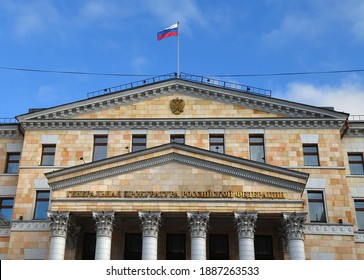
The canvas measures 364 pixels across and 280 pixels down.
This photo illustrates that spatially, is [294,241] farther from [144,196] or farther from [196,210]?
[144,196]

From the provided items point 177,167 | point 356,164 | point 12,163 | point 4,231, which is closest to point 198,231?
point 177,167

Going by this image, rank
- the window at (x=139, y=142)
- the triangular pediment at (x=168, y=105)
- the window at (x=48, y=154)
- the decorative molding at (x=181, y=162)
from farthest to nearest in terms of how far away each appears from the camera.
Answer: the triangular pediment at (x=168, y=105) → the window at (x=139, y=142) → the window at (x=48, y=154) → the decorative molding at (x=181, y=162)

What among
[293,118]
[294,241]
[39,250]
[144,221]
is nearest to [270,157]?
[293,118]

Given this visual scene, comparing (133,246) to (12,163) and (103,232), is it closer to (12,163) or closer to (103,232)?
(103,232)

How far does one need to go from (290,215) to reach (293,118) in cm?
1107

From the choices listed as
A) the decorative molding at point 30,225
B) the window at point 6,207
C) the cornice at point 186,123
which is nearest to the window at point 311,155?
the cornice at point 186,123

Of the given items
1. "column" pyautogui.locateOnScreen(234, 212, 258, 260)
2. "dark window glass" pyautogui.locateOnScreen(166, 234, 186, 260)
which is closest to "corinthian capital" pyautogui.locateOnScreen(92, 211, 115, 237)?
"dark window glass" pyautogui.locateOnScreen(166, 234, 186, 260)

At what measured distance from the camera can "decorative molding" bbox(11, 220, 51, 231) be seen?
36938 millimetres

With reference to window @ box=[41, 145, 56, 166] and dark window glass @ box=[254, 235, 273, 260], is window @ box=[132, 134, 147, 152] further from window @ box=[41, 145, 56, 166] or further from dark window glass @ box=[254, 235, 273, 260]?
dark window glass @ box=[254, 235, 273, 260]

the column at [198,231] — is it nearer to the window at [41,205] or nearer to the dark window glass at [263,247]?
the dark window glass at [263,247]

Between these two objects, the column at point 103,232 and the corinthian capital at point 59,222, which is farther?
the corinthian capital at point 59,222

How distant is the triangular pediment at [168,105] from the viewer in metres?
40.7

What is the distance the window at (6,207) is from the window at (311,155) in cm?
2293

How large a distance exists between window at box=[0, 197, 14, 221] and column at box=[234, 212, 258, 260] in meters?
18.6
